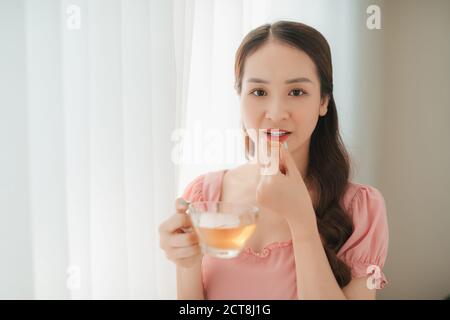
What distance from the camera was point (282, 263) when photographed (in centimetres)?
74

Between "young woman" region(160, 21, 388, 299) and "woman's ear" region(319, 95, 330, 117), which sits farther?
"woman's ear" region(319, 95, 330, 117)

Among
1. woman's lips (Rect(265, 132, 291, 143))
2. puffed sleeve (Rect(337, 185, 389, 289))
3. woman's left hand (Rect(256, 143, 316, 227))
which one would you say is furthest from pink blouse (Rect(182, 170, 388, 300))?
woman's lips (Rect(265, 132, 291, 143))

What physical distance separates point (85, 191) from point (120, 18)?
1.38ft

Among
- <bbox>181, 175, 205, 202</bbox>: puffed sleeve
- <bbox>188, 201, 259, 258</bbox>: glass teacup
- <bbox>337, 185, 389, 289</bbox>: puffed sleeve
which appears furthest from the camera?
<bbox>181, 175, 205, 202</bbox>: puffed sleeve

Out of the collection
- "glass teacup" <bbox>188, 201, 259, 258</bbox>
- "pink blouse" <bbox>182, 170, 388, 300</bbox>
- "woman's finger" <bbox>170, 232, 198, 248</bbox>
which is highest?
"glass teacup" <bbox>188, 201, 259, 258</bbox>

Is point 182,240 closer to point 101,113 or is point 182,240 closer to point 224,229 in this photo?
point 224,229

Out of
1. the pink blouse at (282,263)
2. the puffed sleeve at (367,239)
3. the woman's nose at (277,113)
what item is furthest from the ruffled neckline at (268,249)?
the woman's nose at (277,113)

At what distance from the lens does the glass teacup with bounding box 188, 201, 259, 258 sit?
0.60 metres

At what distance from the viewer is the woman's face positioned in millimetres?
731

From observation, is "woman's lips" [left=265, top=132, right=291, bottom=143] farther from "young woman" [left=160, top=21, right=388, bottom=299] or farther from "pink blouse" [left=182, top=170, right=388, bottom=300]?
"pink blouse" [left=182, top=170, right=388, bottom=300]

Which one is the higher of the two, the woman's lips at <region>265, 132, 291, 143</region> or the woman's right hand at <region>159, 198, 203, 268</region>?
the woman's lips at <region>265, 132, 291, 143</region>

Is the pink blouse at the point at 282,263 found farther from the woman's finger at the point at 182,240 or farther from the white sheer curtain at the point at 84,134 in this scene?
the white sheer curtain at the point at 84,134

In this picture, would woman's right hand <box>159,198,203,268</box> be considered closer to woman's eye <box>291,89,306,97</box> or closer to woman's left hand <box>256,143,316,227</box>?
woman's left hand <box>256,143,316,227</box>

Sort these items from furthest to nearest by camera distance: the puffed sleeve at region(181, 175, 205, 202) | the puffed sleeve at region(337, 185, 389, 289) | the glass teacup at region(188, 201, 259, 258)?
the puffed sleeve at region(181, 175, 205, 202) < the puffed sleeve at region(337, 185, 389, 289) < the glass teacup at region(188, 201, 259, 258)
